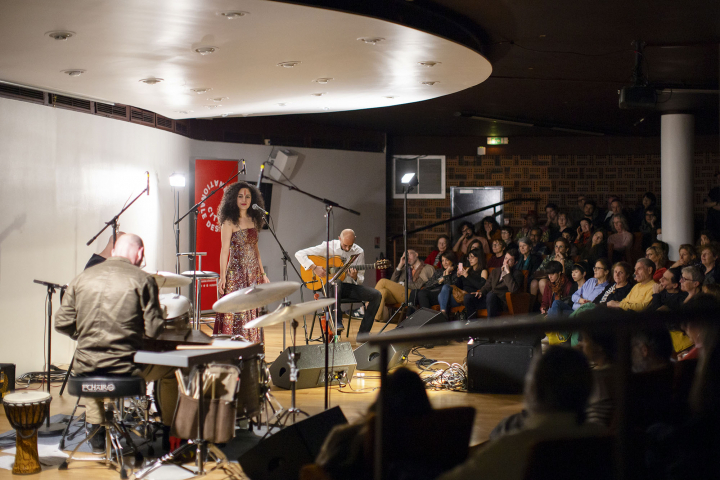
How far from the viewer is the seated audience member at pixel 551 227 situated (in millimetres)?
9352

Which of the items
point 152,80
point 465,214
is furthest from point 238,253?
point 465,214

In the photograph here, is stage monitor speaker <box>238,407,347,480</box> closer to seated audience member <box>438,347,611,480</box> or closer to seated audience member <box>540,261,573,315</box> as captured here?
seated audience member <box>438,347,611,480</box>

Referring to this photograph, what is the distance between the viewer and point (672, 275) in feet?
17.8

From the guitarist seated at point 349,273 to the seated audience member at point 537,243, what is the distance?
2.28m

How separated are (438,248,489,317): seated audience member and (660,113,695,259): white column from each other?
8.10ft

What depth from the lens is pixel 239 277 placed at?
546 cm

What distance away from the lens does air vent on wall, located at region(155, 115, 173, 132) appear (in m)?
7.85

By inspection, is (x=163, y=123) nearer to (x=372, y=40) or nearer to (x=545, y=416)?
(x=372, y=40)

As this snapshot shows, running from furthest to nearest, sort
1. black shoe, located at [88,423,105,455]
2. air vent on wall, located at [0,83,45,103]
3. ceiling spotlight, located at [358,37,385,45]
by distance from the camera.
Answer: air vent on wall, located at [0,83,45,103]
ceiling spotlight, located at [358,37,385,45]
black shoe, located at [88,423,105,455]

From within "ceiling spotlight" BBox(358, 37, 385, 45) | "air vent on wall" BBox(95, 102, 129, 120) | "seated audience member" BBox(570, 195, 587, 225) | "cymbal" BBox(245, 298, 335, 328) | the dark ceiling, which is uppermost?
the dark ceiling

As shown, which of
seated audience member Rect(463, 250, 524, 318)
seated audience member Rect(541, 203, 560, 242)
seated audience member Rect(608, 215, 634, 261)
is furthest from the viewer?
seated audience member Rect(541, 203, 560, 242)

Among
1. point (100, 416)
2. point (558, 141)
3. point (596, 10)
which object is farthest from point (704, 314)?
point (558, 141)

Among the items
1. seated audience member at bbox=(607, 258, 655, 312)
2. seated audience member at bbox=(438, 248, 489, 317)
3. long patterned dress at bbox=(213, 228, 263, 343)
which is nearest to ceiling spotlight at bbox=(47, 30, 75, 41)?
long patterned dress at bbox=(213, 228, 263, 343)

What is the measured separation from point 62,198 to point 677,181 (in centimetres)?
721
